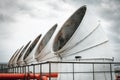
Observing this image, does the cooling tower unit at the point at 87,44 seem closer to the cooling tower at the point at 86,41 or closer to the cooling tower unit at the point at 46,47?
the cooling tower at the point at 86,41

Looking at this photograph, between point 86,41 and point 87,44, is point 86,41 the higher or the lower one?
the higher one

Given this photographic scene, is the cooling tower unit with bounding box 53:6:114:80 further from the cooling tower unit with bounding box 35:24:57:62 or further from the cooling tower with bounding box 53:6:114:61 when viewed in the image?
the cooling tower unit with bounding box 35:24:57:62

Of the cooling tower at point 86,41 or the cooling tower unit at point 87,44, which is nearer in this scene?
the cooling tower unit at point 87,44

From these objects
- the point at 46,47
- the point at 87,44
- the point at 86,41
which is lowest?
Result: the point at 46,47

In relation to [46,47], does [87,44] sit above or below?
above

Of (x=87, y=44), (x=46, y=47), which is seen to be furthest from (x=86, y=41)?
(x=46, y=47)

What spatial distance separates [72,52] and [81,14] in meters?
2.27

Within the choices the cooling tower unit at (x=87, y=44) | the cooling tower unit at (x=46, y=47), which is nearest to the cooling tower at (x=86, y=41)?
the cooling tower unit at (x=87, y=44)

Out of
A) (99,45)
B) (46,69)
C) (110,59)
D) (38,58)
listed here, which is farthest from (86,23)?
(38,58)

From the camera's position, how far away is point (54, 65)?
1389 cm

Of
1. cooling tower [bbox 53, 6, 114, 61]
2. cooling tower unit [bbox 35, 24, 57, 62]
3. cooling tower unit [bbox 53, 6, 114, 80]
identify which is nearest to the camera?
cooling tower unit [bbox 53, 6, 114, 80]

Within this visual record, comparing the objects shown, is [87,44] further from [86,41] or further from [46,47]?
[46,47]

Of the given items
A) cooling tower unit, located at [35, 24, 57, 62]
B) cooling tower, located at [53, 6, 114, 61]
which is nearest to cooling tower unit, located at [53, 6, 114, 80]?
cooling tower, located at [53, 6, 114, 61]

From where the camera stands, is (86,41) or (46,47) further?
(46,47)
